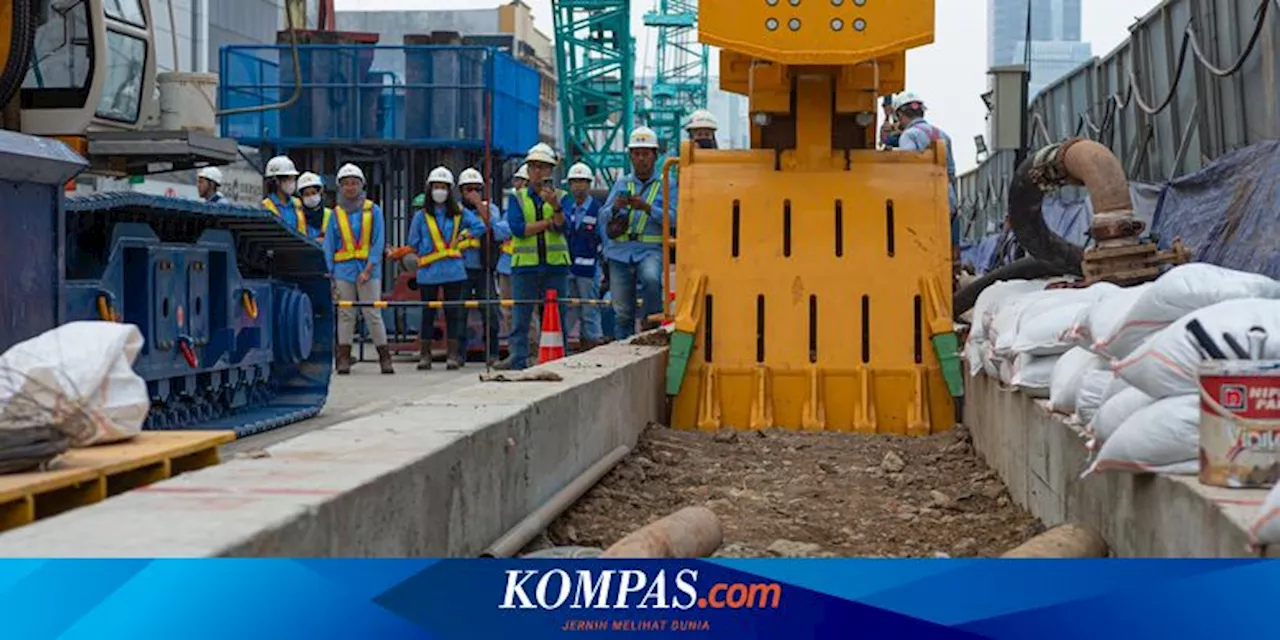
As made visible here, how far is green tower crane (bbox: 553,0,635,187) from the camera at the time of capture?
181 feet

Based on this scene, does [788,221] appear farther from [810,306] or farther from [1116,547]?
[1116,547]

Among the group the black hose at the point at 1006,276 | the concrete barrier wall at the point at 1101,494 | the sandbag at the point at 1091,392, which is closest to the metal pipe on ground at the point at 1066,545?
the concrete barrier wall at the point at 1101,494

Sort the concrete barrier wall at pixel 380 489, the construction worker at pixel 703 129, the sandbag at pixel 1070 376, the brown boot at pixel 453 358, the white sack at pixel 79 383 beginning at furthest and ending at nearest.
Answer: the brown boot at pixel 453 358 → the construction worker at pixel 703 129 → the sandbag at pixel 1070 376 → the white sack at pixel 79 383 → the concrete barrier wall at pixel 380 489

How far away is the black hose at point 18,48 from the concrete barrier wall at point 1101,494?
4941 millimetres

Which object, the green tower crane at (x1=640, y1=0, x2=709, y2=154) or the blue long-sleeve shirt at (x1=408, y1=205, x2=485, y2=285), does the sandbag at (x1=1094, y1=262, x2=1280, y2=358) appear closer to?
the blue long-sleeve shirt at (x1=408, y1=205, x2=485, y2=285)

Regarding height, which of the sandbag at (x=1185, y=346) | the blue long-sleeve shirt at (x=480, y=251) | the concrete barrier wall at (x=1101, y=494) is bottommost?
the concrete barrier wall at (x=1101, y=494)

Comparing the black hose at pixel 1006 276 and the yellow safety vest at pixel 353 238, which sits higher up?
the yellow safety vest at pixel 353 238

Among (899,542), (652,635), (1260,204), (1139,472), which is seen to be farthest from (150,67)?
(652,635)

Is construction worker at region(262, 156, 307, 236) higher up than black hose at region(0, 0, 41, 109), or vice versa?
black hose at region(0, 0, 41, 109)

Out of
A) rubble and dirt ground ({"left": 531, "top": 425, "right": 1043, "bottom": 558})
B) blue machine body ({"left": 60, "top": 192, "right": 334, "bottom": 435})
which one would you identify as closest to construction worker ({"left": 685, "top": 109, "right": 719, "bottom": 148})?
blue machine body ({"left": 60, "top": 192, "right": 334, "bottom": 435})

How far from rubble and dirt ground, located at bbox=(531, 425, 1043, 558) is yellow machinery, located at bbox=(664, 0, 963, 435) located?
0.45 meters

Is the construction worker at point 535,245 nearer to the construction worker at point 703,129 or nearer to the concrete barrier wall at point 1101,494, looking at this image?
the construction worker at point 703,129

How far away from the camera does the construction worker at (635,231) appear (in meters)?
14.0

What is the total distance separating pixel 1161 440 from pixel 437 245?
1314cm
